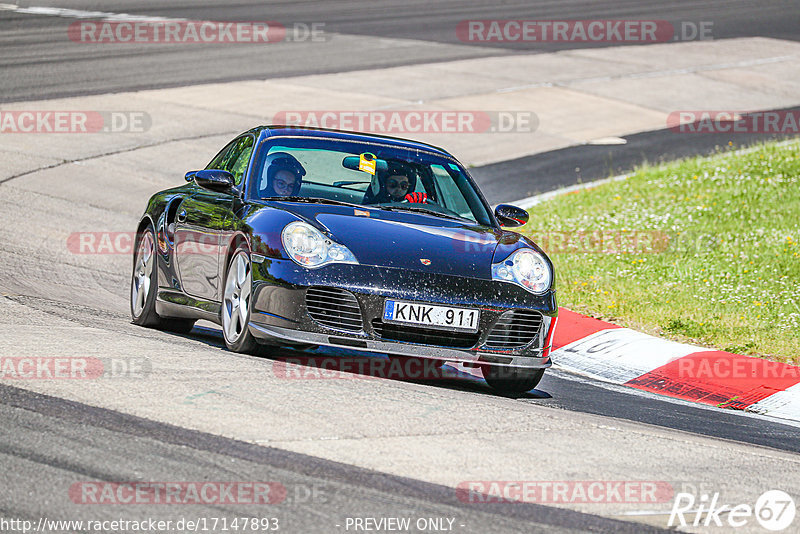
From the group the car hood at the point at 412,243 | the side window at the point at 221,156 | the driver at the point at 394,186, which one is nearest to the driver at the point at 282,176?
the driver at the point at 394,186

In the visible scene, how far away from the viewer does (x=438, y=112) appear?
20781 mm

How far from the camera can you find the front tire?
23.0 feet

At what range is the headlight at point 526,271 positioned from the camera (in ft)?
23.3

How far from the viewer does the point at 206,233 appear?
786 centimetres

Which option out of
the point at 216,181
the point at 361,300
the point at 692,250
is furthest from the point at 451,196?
the point at 692,250

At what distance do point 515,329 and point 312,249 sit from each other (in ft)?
4.15

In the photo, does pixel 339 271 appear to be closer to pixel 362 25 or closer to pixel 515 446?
pixel 515 446

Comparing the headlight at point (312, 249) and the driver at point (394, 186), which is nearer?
the headlight at point (312, 249)

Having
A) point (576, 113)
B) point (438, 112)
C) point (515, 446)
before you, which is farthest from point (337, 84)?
point (515, 446)

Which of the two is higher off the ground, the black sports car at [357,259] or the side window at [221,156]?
the side window at [221,156]

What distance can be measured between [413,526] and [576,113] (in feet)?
59.6

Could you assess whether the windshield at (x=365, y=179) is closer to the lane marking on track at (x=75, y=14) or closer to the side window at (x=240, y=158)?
the side window at (x=240, y=158)

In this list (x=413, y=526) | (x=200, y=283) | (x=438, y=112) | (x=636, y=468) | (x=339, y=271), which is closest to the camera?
(x=413, y=526)

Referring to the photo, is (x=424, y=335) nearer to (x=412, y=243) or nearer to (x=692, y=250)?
(x=412, y=243)
